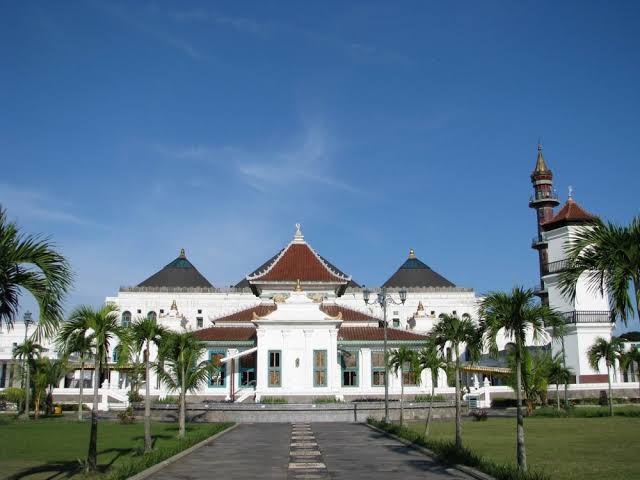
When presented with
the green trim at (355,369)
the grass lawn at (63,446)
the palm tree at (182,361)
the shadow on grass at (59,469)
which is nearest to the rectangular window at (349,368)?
the green trim at (355,369)

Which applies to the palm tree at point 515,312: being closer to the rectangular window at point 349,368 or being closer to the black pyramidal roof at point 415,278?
the rectangular window at point 349,368

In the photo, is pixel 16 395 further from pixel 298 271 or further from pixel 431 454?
pixel 431 454

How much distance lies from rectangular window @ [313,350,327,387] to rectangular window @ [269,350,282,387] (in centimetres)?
255

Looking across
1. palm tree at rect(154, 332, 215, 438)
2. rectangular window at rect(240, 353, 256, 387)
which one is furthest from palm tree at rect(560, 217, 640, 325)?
rectangular window at rect(240, 353, 256, 387)

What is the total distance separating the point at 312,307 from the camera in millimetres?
47062

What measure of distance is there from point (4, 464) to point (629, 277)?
17.4 meters

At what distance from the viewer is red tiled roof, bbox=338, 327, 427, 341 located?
4897 cm

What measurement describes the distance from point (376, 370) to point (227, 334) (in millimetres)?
12064

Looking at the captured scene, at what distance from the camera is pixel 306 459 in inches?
773

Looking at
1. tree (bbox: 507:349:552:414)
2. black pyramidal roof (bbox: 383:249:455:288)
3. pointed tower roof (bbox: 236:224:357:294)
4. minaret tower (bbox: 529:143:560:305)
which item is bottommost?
tree (bbox: 507:349:552:414)

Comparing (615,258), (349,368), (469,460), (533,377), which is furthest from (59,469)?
(533,377)

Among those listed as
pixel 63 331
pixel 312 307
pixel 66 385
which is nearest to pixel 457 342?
pixel 63 331

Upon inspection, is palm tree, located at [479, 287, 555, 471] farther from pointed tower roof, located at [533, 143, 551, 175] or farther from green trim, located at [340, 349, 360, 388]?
pointed tower roof, located at [533, 143, 551, 175]

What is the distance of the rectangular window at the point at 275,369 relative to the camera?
4559 centimetres
